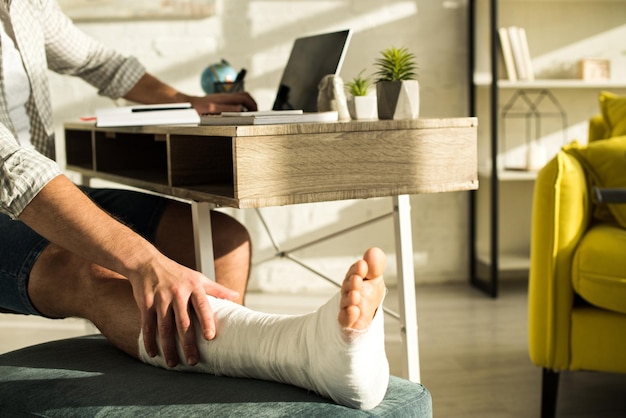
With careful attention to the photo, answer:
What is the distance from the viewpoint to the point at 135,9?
353 centimetres

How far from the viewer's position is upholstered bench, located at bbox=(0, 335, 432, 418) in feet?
3.20

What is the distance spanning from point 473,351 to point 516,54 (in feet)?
4.77

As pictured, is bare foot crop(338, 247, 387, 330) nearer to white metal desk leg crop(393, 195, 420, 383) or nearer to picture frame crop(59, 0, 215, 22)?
white metal desk leg crop(393, 195, 420, 383)

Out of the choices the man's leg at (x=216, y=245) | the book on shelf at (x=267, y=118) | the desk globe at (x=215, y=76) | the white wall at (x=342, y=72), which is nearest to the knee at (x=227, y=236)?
the man's leg at (x=216, y=245)

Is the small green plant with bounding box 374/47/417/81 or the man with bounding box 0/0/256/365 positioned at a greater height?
the small green plant with bounding box 374/47/417/81

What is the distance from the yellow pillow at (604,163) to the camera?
7.24 feet

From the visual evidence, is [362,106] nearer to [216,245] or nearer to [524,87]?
[216,245]

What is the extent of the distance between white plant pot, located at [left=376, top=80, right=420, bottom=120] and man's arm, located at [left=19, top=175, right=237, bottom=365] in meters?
0.65

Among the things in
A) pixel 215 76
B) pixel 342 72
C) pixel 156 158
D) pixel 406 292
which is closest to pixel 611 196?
pixel 406 292

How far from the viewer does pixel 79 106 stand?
3580mm

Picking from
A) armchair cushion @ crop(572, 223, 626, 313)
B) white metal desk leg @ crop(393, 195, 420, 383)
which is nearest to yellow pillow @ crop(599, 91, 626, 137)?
armchair cushion @ crop(572, 223, 626, 313)

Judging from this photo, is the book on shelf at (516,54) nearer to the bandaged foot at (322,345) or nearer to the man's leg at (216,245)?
the man's leg at (216,245)

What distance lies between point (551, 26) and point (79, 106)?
2.14m

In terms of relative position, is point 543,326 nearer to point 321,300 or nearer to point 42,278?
point 42,278
